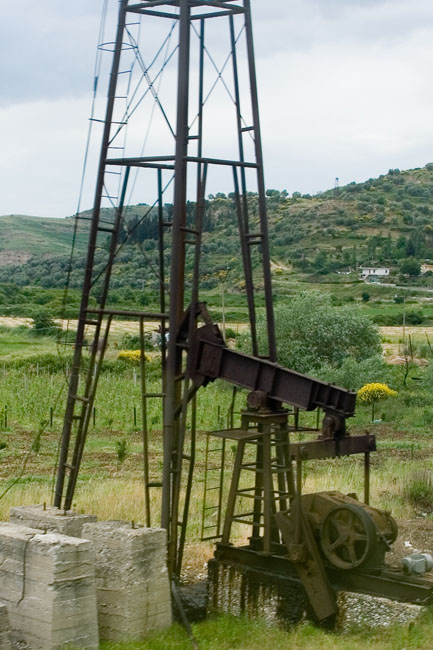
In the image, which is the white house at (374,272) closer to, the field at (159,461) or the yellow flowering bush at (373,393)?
the field at (159,461)

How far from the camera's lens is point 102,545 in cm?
899

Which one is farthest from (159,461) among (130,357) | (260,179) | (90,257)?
(130,357)

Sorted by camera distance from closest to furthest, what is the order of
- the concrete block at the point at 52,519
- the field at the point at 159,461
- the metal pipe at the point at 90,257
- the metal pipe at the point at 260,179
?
1. the field at the point at 159,461
2. the concrete block at the point at 52,519
3. the metal pipe at the point at 90,257
4. the metal pipe at the point at 260,179

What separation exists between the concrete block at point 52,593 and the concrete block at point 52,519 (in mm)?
1400

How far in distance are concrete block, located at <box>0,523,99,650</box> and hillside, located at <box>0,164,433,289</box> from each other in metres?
55.1

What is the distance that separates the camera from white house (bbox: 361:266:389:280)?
3204 inches

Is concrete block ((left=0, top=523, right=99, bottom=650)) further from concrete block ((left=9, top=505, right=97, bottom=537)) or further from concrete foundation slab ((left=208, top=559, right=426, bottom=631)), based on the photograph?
concrete foundation slab ((left=208, top=559, right=426, bottom=631))

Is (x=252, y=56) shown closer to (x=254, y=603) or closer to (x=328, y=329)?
(x=254, y=603)

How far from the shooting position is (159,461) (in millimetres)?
21984

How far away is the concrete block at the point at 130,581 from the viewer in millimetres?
8828

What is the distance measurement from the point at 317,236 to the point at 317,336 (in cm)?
5690

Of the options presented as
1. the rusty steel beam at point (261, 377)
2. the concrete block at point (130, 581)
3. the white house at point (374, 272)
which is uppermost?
the white house at point (374, 272)

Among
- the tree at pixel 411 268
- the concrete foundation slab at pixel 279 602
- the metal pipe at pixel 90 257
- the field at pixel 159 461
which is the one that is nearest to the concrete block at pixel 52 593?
the field at pixel 159 461

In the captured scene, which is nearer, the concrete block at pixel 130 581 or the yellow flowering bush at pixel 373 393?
the concrete block at pixel 130 581
